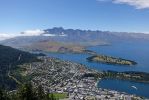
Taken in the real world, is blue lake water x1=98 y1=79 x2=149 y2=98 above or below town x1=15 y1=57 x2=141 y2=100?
below

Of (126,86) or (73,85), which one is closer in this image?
(73,85)

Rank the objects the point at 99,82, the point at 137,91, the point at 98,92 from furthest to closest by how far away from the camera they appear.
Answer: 1. the point at 99,82
2. the point at 137,91
3. the point at 98,92

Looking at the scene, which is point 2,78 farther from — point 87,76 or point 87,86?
point 87,76

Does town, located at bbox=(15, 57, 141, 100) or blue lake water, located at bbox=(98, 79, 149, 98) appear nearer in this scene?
town, located at bbox=(15, 57, 141, 100)

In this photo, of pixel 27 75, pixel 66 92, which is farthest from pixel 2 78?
pixel 66 92

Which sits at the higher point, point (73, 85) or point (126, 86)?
point (73, 85)

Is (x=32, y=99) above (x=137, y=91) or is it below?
above

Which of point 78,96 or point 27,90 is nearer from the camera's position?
point 27,90

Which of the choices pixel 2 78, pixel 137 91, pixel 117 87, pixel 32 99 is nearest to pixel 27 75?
pixel 2 78

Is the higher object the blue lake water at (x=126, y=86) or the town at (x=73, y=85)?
the town at (x=73, y=85)

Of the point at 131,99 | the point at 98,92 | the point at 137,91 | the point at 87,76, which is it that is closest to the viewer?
the point at 131,99

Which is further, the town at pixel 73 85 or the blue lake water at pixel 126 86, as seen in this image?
the blue lake water at pixel 126 86
